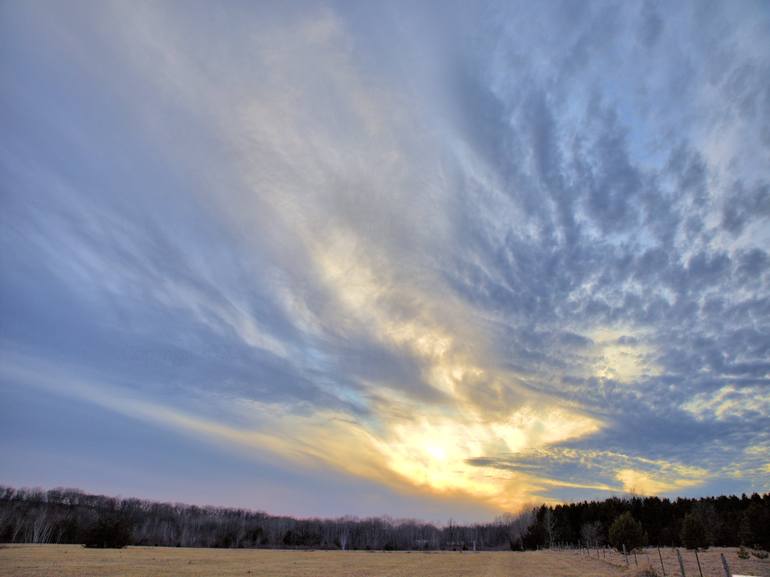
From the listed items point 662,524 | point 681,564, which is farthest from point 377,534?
point 681,564

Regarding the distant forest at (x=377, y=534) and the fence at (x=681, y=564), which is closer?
the fence at (x=681, y=564)

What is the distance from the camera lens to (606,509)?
133 meters

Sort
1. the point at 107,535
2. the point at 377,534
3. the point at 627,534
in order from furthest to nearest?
the point at 377,534
the point at 107,535
the point at 627,534

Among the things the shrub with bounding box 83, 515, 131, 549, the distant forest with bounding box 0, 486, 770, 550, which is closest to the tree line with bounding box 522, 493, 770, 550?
the distant forest with bounding box 0, 486, 770, 550

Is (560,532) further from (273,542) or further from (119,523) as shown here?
(119,523)

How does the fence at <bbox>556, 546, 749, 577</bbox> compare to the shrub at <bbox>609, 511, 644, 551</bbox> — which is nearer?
the fence at <bbox>556, 546, 749, 577</bbox>

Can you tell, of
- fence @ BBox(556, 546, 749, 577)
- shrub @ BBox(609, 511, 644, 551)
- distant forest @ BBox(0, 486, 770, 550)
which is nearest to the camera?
fence @ BBox(556, 546, 749, 577)

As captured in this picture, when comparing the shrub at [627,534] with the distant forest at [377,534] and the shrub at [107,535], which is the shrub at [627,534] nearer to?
the distant forest at [377,534]

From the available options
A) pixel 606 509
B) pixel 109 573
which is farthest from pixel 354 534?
pixel 109 573

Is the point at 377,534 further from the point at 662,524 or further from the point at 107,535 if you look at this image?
the point at 107,535

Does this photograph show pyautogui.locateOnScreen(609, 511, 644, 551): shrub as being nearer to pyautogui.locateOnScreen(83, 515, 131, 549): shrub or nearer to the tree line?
the tree line

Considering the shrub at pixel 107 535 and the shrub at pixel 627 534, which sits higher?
the shrub at pixel 627 534

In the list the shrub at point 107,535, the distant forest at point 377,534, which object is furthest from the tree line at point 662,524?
the shrub at point 107,535

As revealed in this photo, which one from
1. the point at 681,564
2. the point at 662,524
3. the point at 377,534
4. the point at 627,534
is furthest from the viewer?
the point at 377,534
